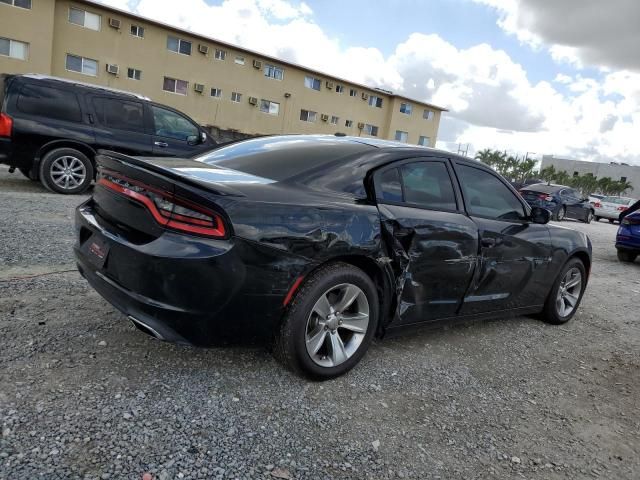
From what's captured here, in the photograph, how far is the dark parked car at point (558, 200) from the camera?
17219 mm

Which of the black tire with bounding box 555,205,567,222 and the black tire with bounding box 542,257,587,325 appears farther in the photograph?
the black tire with bounding box 555,205,567,222

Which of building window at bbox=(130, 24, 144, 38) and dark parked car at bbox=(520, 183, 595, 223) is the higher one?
building window at bbox=(130, 24, 144, 38)

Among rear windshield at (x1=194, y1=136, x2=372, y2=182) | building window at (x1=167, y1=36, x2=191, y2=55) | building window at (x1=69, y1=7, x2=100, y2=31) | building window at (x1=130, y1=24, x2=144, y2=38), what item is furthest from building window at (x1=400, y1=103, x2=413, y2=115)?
rear windshield at (x1=194, y1=136, x2=372, y2=182)

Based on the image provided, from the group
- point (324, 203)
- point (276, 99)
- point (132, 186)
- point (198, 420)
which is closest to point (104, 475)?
point (198, 420)

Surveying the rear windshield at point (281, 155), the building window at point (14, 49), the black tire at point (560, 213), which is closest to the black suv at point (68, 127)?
the rear windshield at point (281, 155)

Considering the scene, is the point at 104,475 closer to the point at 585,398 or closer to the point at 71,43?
the point at 585,398

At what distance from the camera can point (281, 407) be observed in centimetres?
262

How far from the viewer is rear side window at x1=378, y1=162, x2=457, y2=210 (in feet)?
10.5

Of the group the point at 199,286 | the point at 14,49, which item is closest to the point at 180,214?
the point at 199,286

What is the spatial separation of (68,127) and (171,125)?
1.83m

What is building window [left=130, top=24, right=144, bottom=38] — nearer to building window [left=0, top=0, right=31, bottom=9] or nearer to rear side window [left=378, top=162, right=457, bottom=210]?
building window [left=0, top=0, right=31, bottom=9]

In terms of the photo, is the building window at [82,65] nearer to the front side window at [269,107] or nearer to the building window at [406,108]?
the front side window at [269,107]

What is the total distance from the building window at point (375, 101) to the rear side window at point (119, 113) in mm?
31871

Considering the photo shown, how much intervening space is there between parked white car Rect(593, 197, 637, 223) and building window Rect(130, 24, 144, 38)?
84.7 ft
